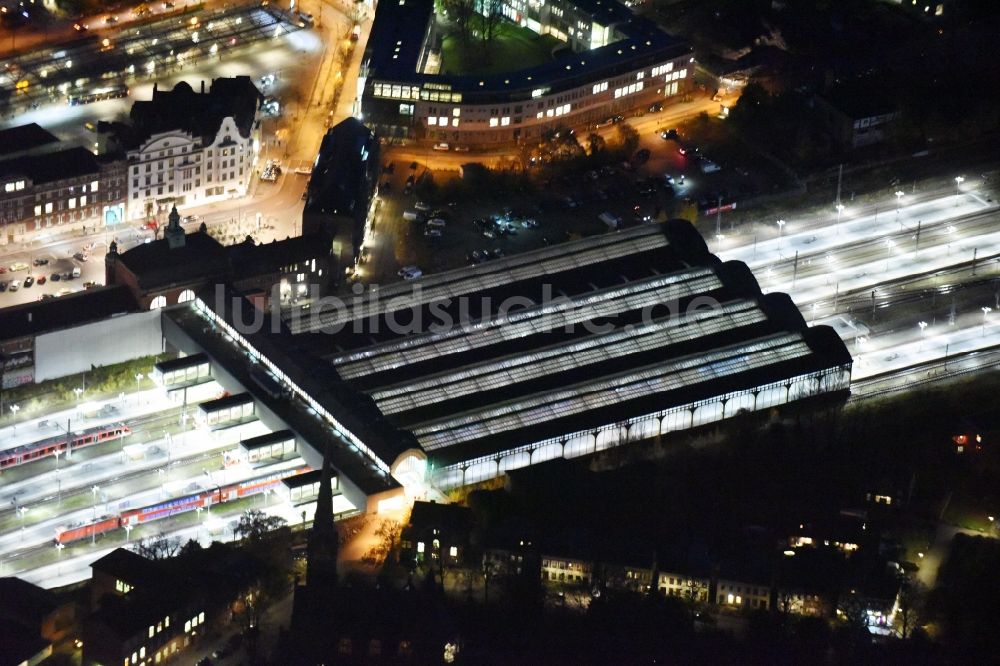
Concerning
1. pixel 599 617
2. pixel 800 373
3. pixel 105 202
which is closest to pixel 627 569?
pixel 599 617

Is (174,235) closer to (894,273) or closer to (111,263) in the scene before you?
(111,263)

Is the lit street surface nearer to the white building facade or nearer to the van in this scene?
the van

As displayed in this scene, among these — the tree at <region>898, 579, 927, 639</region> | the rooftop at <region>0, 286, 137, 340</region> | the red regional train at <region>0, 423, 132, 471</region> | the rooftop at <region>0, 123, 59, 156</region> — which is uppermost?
Result: the rooftop at <region>0, 123, 59, 156</region>

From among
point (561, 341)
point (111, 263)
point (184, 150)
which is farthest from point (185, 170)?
point (561, 341)

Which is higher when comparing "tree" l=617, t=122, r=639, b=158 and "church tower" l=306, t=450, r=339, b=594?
"tree" l=617, t=122, r=639, b=158

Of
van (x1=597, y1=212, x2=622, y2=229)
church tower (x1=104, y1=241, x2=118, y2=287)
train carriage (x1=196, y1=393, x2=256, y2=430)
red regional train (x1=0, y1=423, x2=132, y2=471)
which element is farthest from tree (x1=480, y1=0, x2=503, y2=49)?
red regional train (x1=0, y1=423, x2=132, y2=471)

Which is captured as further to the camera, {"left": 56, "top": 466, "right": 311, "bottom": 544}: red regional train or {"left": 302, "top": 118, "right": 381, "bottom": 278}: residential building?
{"left": 302, "top": 118, "right": 381, "bottom": 278}: residential building

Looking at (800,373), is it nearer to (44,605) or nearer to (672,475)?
(672,475)
